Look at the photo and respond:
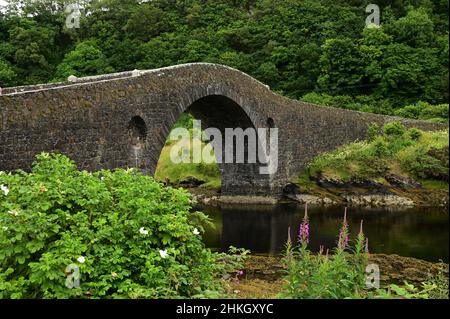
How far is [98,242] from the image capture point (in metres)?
6.24

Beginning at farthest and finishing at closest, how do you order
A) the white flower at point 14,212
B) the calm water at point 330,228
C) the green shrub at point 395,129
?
1. the green shrub at point 395,129
2. the calm water at point 330,228
3. the white flower at point 14,212

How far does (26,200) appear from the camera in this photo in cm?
647

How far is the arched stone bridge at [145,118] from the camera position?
1231 centimetres

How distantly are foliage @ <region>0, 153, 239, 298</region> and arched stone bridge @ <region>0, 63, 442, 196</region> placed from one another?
5.44m

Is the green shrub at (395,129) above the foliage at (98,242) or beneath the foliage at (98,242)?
above

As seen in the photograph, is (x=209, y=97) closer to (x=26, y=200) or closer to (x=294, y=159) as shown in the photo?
(x=294, y=159)

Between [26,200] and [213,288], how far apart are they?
7.59ft

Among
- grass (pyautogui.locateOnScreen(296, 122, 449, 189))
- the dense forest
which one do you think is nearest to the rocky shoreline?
grass (pyautogui.locateOnScreen(296, 122, 449, 189))

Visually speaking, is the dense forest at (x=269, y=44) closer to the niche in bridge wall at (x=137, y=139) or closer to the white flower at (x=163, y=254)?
A: the niche in bridge wall at (x=137, y=139)

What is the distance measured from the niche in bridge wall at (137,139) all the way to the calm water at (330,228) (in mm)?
3563

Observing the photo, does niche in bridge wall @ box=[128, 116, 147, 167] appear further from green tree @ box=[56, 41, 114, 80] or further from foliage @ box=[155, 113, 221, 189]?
green tree @ box=[56, 41, 114, 80]

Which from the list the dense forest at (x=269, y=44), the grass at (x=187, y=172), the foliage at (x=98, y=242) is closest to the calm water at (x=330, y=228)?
the grass at (x=187, y=172)

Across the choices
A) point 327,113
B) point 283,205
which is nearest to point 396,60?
point 327,113

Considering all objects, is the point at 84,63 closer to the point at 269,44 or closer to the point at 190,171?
the point at 269,44
